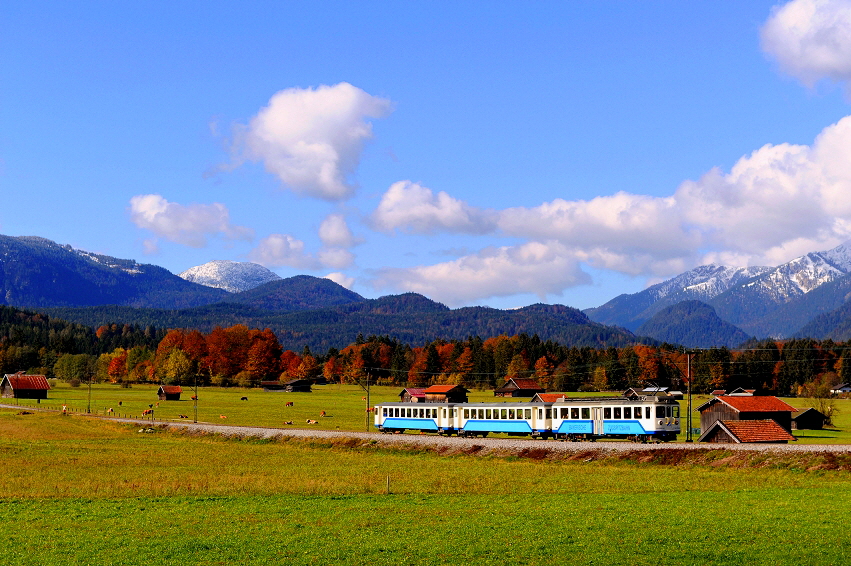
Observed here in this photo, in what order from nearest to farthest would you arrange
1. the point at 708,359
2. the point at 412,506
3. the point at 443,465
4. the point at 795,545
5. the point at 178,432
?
1. the point at 795,545
2. the point at 412,506
3. the point at 443,465
4. the point at 178,432
5. the point at 708,359

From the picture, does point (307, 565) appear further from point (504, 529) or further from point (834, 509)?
point (834, 509)

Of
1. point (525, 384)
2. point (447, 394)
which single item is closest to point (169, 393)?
point (447, 394)

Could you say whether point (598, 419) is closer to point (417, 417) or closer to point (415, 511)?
point (417, 417)

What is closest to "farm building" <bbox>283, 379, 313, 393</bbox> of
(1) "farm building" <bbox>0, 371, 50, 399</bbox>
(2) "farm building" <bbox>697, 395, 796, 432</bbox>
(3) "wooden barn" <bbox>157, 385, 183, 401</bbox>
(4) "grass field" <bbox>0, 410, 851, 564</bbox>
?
(3) "wooden barn" <bbox>157, 385, 183, 401</bbox>

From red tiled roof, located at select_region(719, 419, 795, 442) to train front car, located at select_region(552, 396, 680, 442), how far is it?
165 inches

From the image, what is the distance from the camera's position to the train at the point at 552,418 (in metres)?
65.3

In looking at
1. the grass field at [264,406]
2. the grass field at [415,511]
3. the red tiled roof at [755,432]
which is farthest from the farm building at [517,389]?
the grass field at [415,511]

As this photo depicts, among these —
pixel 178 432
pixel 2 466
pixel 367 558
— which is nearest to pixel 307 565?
pixel 367 558

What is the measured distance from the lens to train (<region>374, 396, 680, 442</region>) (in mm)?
65312

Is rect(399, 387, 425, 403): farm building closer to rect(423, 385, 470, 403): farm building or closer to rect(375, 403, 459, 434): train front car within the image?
rect(423, 385, 470, 403): farm building

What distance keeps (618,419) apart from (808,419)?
33.0m

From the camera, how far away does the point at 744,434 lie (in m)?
62.5

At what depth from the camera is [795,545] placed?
26.5 meters

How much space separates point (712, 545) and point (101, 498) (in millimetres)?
26309
